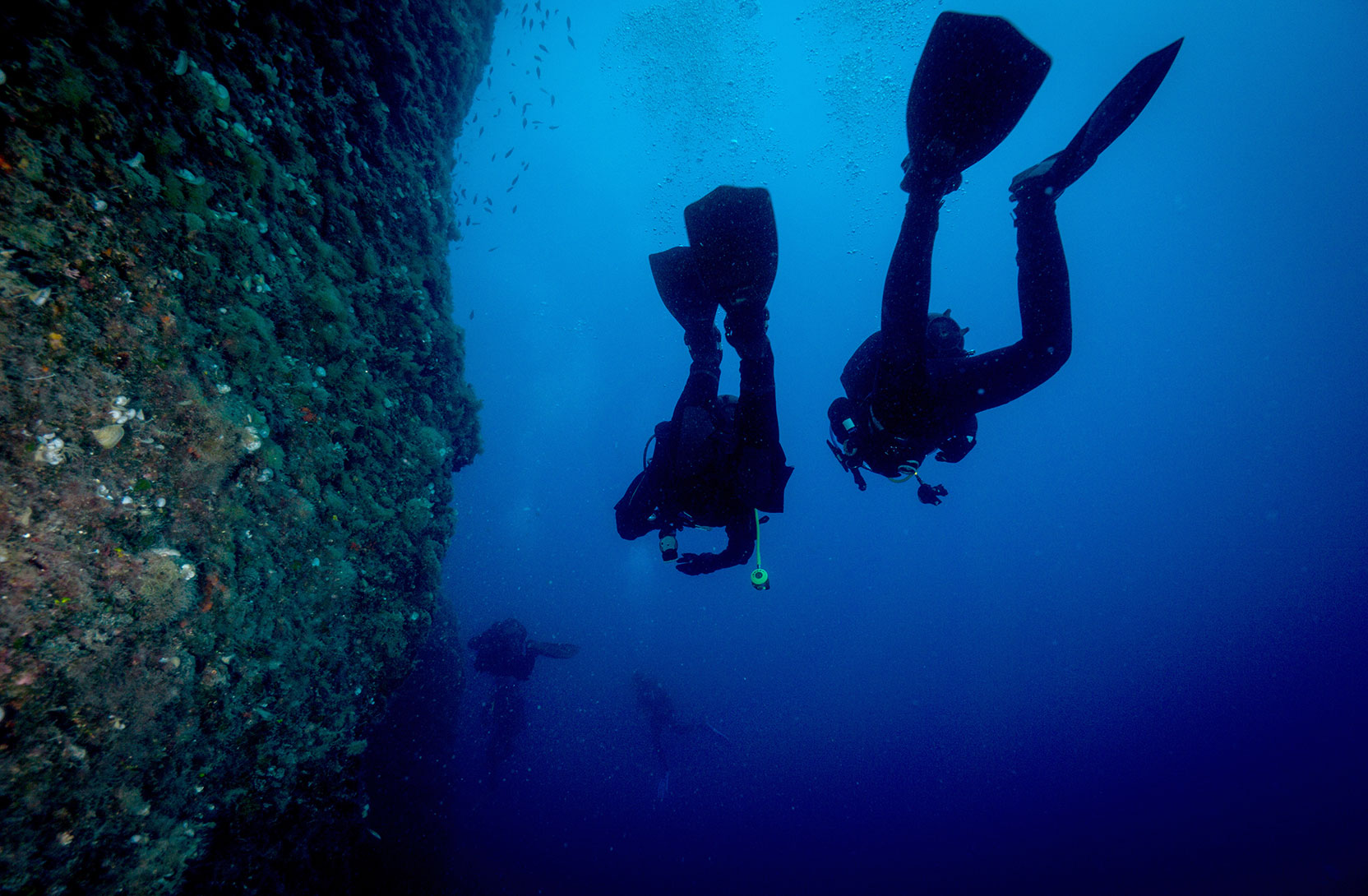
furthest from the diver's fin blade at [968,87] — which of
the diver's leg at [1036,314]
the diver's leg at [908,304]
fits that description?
the diver's leg at [1036,314]

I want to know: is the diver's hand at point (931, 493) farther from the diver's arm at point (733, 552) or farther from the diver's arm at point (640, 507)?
the diver's arm at point (640, 507)

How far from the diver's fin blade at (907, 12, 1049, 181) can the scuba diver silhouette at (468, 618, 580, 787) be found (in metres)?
12.7

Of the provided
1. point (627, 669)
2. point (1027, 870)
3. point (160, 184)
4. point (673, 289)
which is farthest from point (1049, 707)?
point (160, 184)

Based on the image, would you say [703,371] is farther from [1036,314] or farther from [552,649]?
[552,649]

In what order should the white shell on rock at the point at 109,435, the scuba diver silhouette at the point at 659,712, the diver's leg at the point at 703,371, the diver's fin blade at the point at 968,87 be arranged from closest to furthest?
the white shell on rock at the point at 109,435 < the diver's fin blade at the point at 968,87 < the diver's leg at the point at 703,371 < the scuba diver silhouette at the point at 659,712

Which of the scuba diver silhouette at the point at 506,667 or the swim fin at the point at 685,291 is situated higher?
the swim fin at the point at 685,291

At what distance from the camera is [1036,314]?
2830mm

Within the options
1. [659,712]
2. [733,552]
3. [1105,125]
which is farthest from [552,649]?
[1105,125]

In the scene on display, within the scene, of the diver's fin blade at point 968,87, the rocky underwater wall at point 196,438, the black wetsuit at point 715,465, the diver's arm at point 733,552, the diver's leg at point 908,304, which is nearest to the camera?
the rocky underwater wall at point 196,438

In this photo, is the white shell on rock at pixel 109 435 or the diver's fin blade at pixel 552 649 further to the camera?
the diver's fin blade at pixel 552 649

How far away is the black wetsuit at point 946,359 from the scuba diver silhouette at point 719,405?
29.0 inches

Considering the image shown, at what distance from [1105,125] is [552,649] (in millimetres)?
13971

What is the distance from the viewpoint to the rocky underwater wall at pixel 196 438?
4.83 ft

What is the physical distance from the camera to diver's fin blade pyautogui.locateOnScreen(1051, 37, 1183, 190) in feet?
7.74
